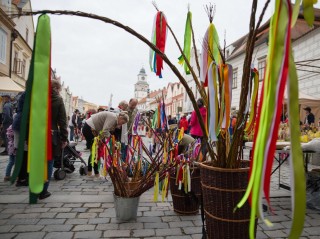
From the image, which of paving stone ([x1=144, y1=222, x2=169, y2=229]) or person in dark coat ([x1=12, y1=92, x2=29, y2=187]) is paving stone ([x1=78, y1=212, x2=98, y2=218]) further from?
person in dark coat ([x1=12, y1=92, x2=29, y2=187])

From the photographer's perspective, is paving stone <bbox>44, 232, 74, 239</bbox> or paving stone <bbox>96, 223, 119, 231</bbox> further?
paving stone <bbox>96, 223, 119, 231</bbox>

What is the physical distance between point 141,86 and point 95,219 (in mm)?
105032

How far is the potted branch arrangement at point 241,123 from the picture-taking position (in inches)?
35.2

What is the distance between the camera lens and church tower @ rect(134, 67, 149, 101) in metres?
106

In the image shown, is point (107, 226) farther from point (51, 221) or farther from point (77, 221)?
point (51, 221)

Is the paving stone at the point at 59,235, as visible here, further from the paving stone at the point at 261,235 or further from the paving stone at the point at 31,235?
the paving stone at the point at 261,235

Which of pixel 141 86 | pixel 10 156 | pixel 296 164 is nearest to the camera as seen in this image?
pixel 296 164

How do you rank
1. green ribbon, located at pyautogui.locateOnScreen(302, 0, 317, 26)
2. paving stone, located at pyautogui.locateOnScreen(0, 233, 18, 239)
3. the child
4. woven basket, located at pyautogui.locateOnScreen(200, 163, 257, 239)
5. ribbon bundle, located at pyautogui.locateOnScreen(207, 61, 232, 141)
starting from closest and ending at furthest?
green ribbon, located at pyautogui.locateOnScreen(302, 0, 317, 26), ribbon bundle, located at pyautogui.locateOnScreen(207, 61, 232, 141), woven basket, located at pyautogui.locateOnScreen(200, 163, 257, 239), paving stone, located at pyautogui.locateOnScreen(0, 233, 18, 239), the child

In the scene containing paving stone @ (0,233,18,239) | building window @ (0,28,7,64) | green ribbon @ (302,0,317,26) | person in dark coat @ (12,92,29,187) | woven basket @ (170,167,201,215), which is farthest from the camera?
→ building window @ (0,28,7,64)

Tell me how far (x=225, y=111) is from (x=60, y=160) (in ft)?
14.2

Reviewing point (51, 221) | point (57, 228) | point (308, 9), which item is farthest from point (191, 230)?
point (308, 9)

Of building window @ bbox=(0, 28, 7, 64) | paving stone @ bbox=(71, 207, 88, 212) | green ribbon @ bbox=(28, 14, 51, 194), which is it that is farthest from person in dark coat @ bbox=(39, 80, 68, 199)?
building window @ bbox=(0, 28, 7, 64)

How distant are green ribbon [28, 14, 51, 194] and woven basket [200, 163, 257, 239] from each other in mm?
1281

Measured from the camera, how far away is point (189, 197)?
307 centimetres
